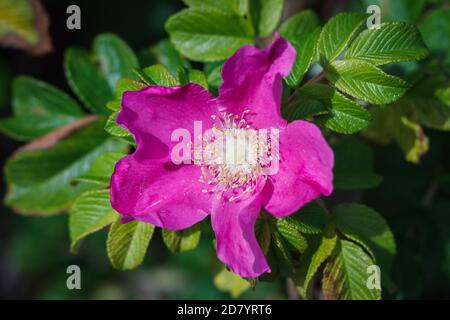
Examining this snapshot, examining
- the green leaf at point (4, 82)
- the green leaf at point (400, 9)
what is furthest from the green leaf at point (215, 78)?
the green leaf at point (4, 82)

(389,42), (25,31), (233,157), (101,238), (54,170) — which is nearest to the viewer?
(389,42)

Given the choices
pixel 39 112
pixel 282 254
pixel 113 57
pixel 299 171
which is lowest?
pixel 39 112

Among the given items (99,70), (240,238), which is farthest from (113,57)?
(240,238)

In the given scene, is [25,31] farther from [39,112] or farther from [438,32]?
[438,32]

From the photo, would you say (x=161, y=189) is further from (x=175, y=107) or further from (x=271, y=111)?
(x=271, y=111)

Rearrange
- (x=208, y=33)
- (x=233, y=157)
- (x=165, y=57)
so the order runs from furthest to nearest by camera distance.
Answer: (x=165, y=57)
(x=208, y=33)
(x=233, y=157)

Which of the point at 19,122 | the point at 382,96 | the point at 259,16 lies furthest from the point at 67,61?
the point at 382,96
